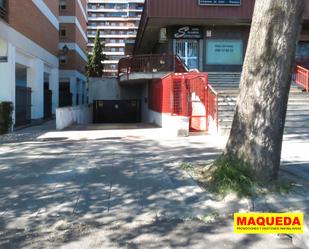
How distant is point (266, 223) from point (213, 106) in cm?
1134

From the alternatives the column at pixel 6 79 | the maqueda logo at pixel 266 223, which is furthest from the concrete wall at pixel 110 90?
the maqueda logo at pixel 266 223

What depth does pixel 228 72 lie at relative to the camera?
25.0 m

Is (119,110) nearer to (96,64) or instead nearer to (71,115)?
(71,115)

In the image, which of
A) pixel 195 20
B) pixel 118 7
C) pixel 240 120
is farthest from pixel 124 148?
pixel 118 7

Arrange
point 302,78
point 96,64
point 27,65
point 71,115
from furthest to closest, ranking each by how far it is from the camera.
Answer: point 96,64 → point 27,65 → point 71,115 → point 302,78

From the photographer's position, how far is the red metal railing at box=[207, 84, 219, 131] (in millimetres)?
15156

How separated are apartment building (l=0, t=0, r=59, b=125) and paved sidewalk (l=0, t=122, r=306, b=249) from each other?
31.0 ft

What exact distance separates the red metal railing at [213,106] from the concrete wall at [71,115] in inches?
256

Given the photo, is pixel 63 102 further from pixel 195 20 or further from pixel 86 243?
pixel 86 243

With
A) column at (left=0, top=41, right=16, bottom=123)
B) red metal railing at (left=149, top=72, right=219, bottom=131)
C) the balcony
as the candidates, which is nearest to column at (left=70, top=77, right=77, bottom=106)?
column at (left=0, top=41, right=16, bottom=123)

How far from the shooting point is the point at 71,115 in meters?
22.3

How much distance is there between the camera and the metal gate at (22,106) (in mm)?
20391

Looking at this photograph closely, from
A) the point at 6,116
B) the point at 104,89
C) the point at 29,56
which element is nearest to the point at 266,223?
the point at 6,116

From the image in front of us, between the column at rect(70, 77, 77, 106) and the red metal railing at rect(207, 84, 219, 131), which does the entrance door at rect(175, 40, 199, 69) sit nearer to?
the red metal railing at rect(207, 84, 219, 131)
